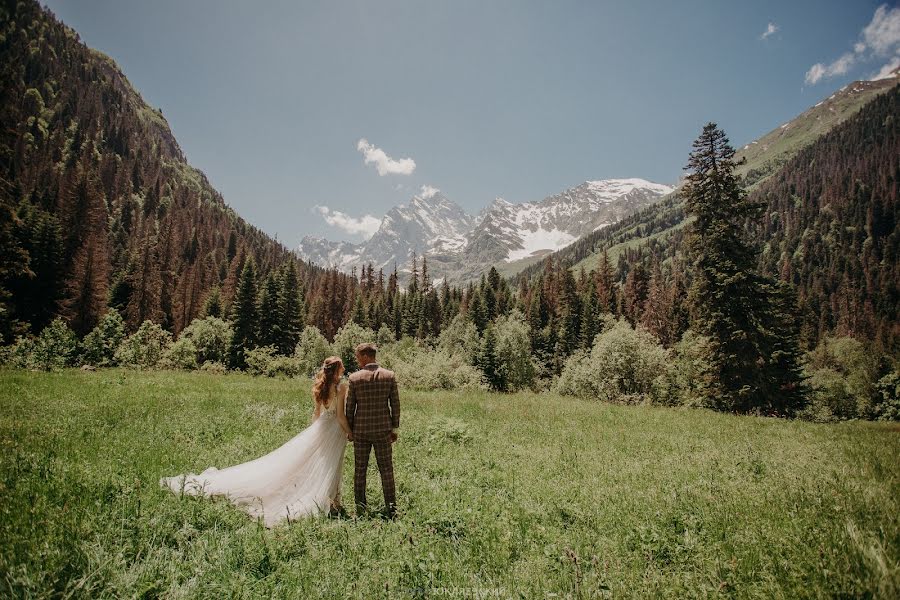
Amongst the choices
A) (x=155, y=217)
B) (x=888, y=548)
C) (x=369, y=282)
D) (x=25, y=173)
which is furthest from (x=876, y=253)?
(x=25, y=173)

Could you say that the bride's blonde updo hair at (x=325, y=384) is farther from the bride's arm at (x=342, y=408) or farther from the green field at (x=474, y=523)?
the green field at (x=474, y=523)

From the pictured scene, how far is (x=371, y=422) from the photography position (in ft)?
21.4

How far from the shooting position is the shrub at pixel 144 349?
1244 inches

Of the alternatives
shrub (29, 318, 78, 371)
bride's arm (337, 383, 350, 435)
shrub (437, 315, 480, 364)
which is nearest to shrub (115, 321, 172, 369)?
shrub (29, 318, 78, 371)

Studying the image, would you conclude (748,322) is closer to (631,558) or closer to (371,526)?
(631,558)

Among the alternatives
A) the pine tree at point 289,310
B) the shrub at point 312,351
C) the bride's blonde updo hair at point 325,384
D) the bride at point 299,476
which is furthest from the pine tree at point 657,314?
the bride at point 299,476

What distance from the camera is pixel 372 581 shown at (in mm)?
3943

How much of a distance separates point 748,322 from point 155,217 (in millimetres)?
184058

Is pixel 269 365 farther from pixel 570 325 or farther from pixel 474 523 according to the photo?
pixel 570 325

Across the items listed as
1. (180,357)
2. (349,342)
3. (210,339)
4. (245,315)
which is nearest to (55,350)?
(180,357)

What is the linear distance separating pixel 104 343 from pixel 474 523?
42.1 meters

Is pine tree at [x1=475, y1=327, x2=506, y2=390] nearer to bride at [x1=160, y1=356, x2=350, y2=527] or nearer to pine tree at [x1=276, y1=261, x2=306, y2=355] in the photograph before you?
pine tree at [x1=276, y1=261, x2=306, y2=355]

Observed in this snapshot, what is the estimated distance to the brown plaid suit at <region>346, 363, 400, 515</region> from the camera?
6.40m

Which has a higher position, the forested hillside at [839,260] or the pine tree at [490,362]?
the forested hillside at [839,260]
